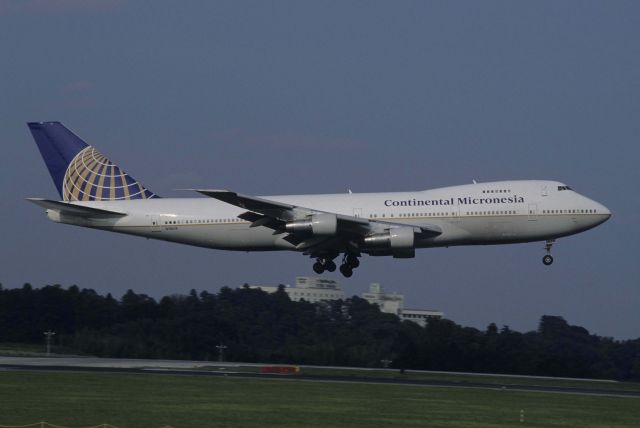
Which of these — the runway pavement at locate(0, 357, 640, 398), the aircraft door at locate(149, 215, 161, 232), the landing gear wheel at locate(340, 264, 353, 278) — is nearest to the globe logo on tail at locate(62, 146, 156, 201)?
the aircraft door at locate(149, 215, 161, 232)

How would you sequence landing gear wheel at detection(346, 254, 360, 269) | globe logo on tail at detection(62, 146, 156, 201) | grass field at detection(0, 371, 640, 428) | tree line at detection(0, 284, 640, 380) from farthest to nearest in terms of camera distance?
tree line at detection(0, 284, 640, 380) → globe logo on tail at detection(62, 146, 156, 201) → landing gear wheel at detection(346, 254, 360, 269) → grass field at detection(0, 371, 640, 428)

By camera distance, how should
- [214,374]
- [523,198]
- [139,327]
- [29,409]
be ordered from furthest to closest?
1. [139,327]
2. [523,198]
3. [214,374]
4. [29,409]

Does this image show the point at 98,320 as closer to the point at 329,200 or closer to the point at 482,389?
the point at 329,200

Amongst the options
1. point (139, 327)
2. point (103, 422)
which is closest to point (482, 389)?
point (103, 422)

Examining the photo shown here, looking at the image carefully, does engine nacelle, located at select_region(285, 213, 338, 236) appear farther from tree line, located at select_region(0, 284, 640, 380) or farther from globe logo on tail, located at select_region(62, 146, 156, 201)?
tree line, located at select_region(0, 284, 640, 380)

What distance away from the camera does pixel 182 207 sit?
178ft

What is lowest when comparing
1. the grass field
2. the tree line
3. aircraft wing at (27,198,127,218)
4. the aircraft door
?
the grass field

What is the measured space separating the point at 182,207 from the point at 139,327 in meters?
23.0

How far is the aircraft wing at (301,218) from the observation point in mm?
49875

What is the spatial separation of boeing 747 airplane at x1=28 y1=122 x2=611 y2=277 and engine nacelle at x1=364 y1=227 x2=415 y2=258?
1.8 inches

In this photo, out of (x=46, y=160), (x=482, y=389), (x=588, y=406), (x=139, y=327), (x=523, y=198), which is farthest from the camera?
(x=139, y=327)

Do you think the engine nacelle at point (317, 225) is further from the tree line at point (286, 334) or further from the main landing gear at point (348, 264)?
the tree line at point (286, 334)

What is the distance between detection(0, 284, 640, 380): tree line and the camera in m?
61.9

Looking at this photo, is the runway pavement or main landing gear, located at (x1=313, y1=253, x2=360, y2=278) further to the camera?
main landing gear, located at (x1=313, y1=253, x2=360, y2=278)
